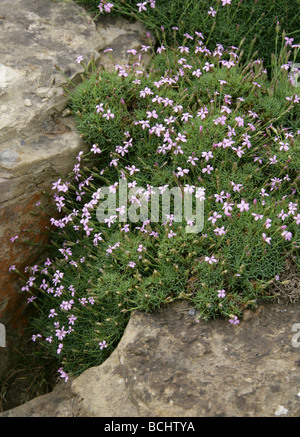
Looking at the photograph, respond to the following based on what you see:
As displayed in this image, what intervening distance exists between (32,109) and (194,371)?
9.12ft

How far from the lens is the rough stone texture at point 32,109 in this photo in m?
4.48

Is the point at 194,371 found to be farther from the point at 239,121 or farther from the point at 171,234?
the point at 239,121

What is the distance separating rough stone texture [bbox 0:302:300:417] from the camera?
131 inches

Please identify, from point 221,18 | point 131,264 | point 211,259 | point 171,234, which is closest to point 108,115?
point 171,234

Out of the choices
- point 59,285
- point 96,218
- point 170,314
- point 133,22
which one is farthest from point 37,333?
point 133,22

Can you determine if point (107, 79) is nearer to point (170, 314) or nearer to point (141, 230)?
point (141, 230)

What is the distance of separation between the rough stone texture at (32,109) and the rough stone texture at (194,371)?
4.61 feet

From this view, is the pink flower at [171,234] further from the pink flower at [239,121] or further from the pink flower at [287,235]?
the pink flower at [239,121]

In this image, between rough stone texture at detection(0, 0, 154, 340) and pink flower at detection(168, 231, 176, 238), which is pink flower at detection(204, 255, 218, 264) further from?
rough stone texture at detection(0, 0, 154, 340)

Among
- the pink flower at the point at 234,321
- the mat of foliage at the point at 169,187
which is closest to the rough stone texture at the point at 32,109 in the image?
the mat of foliage at the point at 169,187

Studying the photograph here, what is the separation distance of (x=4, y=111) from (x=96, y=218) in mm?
1306

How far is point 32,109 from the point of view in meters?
4.64

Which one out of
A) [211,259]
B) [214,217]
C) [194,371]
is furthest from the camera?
[214,217]

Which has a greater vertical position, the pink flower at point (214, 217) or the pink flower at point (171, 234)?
the pink flower at point (214, 217)
